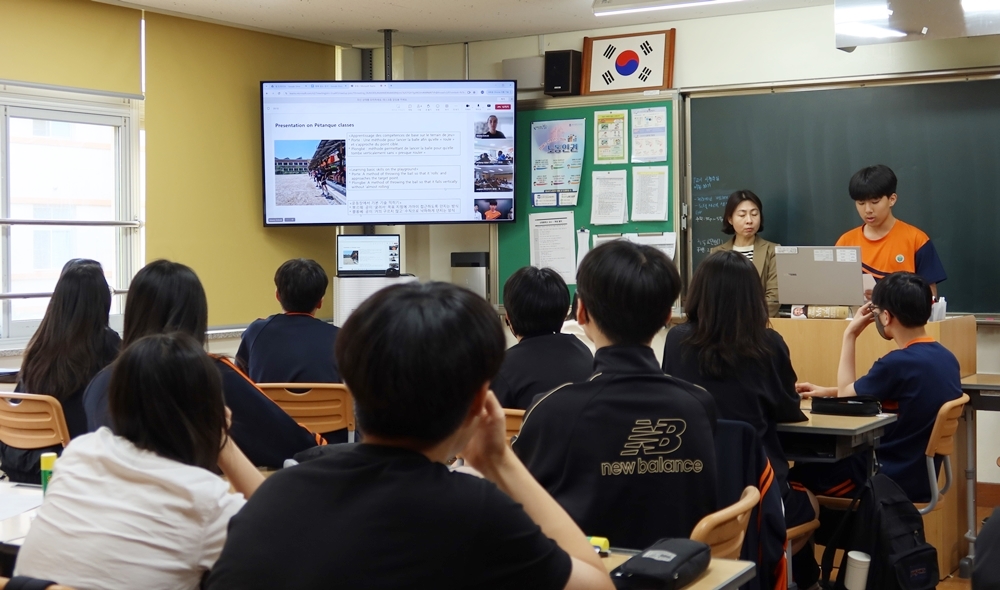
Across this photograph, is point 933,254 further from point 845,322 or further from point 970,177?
point 845,322

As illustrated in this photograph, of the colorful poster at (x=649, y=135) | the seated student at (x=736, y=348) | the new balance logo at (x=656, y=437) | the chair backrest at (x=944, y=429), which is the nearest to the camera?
the new balance logo at (x=656, y=437)

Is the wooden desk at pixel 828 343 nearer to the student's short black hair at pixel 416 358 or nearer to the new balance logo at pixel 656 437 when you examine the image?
the new balance logo at pixel 656 437

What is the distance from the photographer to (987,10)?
178 inches

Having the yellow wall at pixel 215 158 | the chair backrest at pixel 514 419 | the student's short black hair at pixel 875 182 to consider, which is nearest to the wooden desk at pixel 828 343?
the student's short black hair at pixel 875 182

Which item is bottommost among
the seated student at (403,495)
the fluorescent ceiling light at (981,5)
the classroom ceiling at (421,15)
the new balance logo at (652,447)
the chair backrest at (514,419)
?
the chair backrest at (514,419)

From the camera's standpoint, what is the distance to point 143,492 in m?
1.54

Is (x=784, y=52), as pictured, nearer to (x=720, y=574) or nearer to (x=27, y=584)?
(x=720, y=574)

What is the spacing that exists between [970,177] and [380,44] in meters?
3.76

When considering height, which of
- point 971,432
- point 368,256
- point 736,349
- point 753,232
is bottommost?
point 971,432

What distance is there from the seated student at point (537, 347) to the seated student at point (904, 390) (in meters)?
0.95

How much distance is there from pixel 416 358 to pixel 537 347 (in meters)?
2.04

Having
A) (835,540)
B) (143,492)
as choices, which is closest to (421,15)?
(835,540)

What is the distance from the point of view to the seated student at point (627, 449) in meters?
1.86

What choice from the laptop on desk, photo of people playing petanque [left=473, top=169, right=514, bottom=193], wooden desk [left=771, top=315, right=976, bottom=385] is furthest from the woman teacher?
photo of people playing petanque [left=473, top=169, right=514, bottom=193]
